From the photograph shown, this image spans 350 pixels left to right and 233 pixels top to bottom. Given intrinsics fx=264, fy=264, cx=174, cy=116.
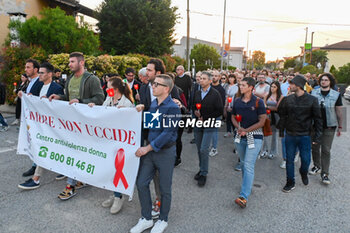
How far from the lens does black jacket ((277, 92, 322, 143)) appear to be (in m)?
4.19

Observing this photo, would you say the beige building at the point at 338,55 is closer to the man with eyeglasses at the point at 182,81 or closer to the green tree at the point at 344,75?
the green tree at the point at 344,75

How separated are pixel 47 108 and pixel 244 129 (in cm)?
302

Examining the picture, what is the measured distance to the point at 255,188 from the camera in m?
4.49

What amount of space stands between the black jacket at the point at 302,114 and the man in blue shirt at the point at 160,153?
2.24m

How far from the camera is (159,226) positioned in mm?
3137

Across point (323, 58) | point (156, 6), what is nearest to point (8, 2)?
point (156, 6)

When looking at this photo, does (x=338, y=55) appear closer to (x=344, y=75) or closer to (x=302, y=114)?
(x=344, y=75)

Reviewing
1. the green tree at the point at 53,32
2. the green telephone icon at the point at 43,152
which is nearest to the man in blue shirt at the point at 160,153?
the green telephone icon at the point at 43,152

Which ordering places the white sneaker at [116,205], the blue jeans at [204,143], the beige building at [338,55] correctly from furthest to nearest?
the beige building at [338,55], the blue jeans at [204,143], the white sneaker at [116,205]

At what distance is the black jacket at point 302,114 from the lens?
4191mm

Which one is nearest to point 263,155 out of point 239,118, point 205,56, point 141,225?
point 239,118

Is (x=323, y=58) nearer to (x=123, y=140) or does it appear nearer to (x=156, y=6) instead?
(x=156, y=6)

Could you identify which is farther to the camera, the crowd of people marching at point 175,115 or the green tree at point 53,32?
the green tree at point 53,32

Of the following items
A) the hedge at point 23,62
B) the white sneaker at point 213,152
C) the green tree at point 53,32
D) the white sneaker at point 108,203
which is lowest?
the white sneaker at point 108,203
